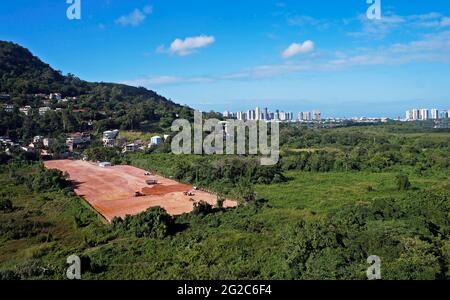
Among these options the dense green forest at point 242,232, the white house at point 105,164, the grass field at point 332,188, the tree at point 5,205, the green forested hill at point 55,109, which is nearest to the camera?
the dense green forest at point 242,232

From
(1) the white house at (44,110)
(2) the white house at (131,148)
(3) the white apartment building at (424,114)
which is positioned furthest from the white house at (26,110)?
(3) the white apartment building at (424,114)

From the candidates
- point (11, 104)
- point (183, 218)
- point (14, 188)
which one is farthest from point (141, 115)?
point (183, 218)

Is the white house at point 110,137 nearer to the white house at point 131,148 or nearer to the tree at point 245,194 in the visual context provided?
the white house at point 131,148

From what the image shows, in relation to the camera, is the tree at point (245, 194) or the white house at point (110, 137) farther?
the white house at point (110, 137)

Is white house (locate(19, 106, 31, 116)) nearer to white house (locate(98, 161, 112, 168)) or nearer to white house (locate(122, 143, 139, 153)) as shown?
white house (locate(122, 143, 139, 153))

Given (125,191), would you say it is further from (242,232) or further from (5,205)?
(242,232)

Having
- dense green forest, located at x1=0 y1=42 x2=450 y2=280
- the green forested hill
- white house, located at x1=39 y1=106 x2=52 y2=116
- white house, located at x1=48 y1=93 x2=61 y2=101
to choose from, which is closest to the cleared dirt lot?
dense green forest, located at x1=0 y1=42 x2=450 y2=280
